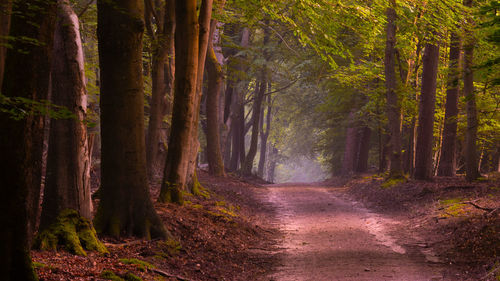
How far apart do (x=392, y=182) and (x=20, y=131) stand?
17999mm

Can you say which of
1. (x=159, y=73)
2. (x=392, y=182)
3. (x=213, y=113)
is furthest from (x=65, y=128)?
(x=213, y=113)

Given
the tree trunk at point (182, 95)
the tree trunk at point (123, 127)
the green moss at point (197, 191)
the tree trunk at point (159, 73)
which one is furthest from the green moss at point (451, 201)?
the tree trunk at point (123, 127)

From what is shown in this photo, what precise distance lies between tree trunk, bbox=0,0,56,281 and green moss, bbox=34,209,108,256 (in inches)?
93.3

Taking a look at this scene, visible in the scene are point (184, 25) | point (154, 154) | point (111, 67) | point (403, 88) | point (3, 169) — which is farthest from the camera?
point (403, 88)

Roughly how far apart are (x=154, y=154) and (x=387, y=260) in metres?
9.07

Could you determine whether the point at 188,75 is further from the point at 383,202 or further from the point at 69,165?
the point at 383,202

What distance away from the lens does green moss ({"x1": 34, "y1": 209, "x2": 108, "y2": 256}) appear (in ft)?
23.3

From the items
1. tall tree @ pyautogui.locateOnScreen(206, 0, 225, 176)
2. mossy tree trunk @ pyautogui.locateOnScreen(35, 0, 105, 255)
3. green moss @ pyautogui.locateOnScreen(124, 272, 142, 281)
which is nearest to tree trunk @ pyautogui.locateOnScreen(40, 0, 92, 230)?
mossy tree trunk @ pyautogui.locateOnScreen(35, 0, 105, 255)

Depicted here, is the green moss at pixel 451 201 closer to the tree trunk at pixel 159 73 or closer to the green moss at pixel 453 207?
the green moss at pixel 453 207

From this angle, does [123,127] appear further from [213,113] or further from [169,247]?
[213,113]

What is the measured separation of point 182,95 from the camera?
12.0m

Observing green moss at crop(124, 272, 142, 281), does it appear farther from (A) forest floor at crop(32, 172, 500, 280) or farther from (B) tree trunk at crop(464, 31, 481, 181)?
(B) tree trunk at crop(464, 31, 481, 181)

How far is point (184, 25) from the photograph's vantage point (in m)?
11.8

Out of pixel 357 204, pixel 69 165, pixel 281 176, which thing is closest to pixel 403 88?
pixel 357 204
